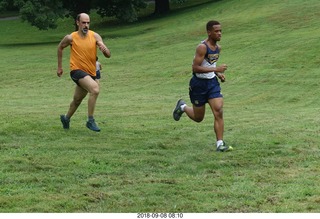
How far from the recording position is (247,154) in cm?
1092

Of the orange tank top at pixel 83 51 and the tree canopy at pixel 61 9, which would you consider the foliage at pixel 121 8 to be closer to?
the tree canopy at pixel 61 9

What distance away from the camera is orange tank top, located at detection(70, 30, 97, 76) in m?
12.8

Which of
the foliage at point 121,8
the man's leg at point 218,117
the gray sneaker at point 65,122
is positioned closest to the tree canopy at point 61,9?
the foliage at point 121,8

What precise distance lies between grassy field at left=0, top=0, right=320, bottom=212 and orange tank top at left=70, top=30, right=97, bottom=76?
46.5 inches

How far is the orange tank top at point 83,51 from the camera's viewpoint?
1277cm

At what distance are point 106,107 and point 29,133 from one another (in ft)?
24.1

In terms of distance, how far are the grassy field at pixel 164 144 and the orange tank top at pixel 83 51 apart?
3.87 ft

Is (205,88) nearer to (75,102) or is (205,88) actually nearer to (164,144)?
(164,144)

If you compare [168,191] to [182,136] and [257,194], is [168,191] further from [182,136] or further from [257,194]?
[182,136]

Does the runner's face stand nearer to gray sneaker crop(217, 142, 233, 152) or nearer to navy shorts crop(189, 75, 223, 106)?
navy shorts crop(189, 75, 223, 106)

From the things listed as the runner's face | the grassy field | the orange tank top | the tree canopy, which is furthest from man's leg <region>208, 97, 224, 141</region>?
the tree canopy
